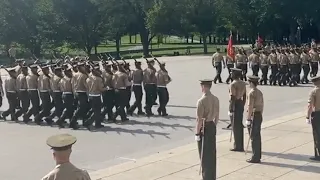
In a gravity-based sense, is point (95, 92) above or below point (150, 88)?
above

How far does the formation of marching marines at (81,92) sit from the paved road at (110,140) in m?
0.59

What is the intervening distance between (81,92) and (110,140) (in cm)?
242

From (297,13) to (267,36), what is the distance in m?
6.51

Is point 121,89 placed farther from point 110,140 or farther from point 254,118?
point 254,118

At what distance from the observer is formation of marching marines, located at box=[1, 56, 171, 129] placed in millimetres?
16344

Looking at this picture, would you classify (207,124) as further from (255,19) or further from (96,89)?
(255,19)

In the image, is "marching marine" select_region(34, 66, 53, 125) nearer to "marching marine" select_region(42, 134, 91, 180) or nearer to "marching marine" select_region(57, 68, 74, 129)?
Result: "marching marine" select_region(57, 68, 74, 129)

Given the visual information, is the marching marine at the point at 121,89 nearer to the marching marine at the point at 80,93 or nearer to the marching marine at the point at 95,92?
the marching marine at the point at 95,92

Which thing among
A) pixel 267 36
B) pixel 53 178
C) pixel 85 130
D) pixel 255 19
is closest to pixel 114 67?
pixel 85 130

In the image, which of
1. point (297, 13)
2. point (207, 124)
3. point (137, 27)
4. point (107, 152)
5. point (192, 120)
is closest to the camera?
point (207, 124)

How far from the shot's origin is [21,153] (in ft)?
43.9

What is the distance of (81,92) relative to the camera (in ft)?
53.6

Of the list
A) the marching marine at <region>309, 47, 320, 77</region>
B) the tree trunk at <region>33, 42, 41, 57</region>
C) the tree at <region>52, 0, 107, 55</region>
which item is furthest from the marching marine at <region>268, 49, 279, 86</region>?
Answer: the tree trunk at <region>33, 42, 41, 57</region>

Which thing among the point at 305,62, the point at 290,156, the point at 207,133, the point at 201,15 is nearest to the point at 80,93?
the point at 290,156
